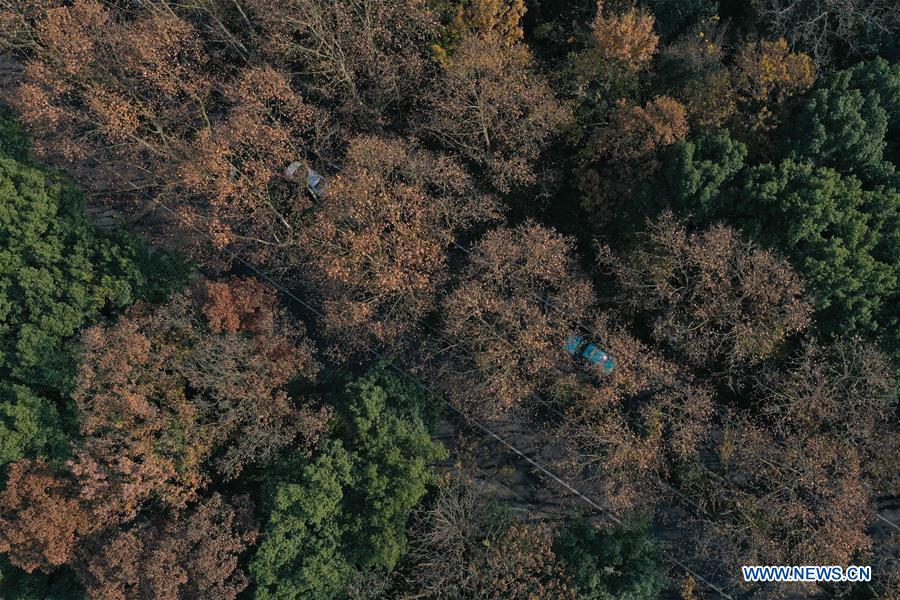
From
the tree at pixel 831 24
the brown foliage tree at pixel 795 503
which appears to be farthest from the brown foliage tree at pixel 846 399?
the tree at pixel 831 24

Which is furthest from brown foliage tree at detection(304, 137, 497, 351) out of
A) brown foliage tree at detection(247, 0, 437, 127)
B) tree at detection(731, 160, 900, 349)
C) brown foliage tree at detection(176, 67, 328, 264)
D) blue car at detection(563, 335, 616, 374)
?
tree at detection(731, 160, 900, 349)

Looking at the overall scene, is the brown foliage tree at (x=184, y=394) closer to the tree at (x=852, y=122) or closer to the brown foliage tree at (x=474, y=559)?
the brown foliage tree at (x=474, y=559)

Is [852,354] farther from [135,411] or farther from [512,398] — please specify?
[135,411]

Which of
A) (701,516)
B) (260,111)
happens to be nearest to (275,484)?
(260,111)

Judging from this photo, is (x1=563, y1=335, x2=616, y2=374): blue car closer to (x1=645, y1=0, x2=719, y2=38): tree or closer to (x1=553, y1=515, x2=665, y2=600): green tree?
(x1=553, y1=515, x2=665, y2=600): green tree

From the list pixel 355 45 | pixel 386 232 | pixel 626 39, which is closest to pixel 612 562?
pixel 386 232

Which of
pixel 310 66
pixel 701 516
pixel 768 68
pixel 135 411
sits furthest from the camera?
pixel 310 66

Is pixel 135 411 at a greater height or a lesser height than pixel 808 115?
lesser
